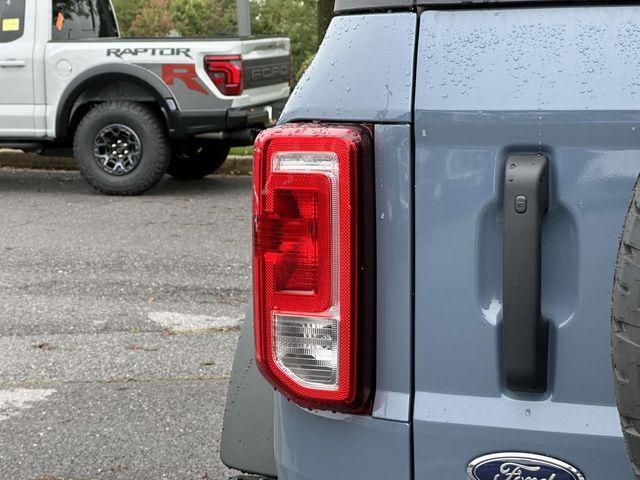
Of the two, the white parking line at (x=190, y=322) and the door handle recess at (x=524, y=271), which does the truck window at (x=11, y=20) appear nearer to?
the white parking line at (x=190, y=322)

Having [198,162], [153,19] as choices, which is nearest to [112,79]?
[198,162]

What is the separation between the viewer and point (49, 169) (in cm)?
1234

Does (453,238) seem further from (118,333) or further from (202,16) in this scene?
(202,16)

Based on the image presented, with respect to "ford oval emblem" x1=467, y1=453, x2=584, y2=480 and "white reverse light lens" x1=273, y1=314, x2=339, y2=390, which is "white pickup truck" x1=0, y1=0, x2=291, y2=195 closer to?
"white reverse light lens" x1=273, y1=314, x2=339, y2=390

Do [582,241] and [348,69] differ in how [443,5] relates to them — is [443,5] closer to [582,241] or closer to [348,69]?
[348,69]

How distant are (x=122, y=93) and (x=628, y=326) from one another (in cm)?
886

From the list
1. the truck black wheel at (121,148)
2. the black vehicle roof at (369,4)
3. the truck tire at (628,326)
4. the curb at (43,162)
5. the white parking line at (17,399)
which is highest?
the black vehicle roof at (369,4)

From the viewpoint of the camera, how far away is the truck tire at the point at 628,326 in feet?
5.32

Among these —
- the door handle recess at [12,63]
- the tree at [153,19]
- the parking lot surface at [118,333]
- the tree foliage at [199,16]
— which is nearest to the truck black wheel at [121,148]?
the parking lot surface at [118,333]

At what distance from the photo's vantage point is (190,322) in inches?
234

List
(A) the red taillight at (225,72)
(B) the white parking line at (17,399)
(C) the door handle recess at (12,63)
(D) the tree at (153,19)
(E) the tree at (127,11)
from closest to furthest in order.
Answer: (B) the white parking line at (17,399), (A) the red taillight at (225,72), (C) the door handle recess at (12,63), (D) the tree at (153,19), (E) the tree at (127,11)

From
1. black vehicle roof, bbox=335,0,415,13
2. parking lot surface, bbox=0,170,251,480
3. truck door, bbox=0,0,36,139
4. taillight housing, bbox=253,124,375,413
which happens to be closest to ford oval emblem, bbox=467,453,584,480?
taillight housing, bbox=253,124,375,413

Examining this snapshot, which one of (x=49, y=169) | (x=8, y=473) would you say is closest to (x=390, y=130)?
(x=8, y=473)


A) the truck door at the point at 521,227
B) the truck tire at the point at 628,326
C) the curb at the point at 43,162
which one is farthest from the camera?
the curb at the point at 43,162
